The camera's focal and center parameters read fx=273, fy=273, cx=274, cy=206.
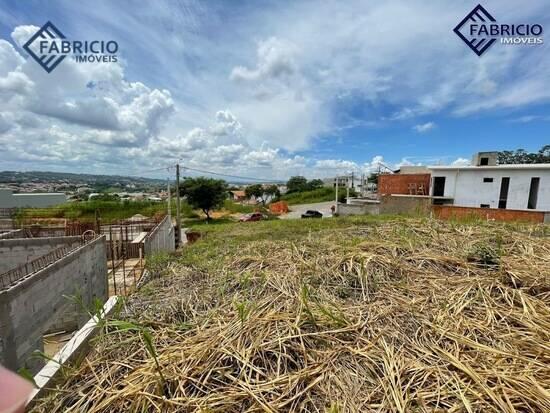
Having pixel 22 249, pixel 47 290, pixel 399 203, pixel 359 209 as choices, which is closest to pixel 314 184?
pixel 359 209

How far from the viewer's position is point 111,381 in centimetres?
141

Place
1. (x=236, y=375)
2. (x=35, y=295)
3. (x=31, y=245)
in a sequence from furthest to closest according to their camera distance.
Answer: (x=31, y=245) < (x=35, y=295) < (x=236, y=375)

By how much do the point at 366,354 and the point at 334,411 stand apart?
19.1 inches

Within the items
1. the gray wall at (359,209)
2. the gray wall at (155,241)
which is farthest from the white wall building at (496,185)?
the gray wall at (155,241)

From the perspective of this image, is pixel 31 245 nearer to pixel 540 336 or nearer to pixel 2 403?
pixel 2 403

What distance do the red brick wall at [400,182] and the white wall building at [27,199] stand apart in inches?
1117

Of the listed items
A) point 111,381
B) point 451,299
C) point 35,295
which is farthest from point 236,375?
point 35,295

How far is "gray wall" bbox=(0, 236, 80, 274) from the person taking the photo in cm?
716

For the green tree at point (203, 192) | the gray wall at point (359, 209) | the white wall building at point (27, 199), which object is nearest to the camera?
the gray wall at point (359, 209)

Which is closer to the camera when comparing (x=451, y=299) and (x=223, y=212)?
(x=451, y=299)

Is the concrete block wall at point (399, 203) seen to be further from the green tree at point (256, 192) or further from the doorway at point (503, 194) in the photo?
the green tree at point (256, 192)

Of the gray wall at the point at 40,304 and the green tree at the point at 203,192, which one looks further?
the green tree at the point at 203,192

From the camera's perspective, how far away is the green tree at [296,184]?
2236 inches

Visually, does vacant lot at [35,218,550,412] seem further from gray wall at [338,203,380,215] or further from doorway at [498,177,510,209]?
gray wall at [338,203,380,215]
